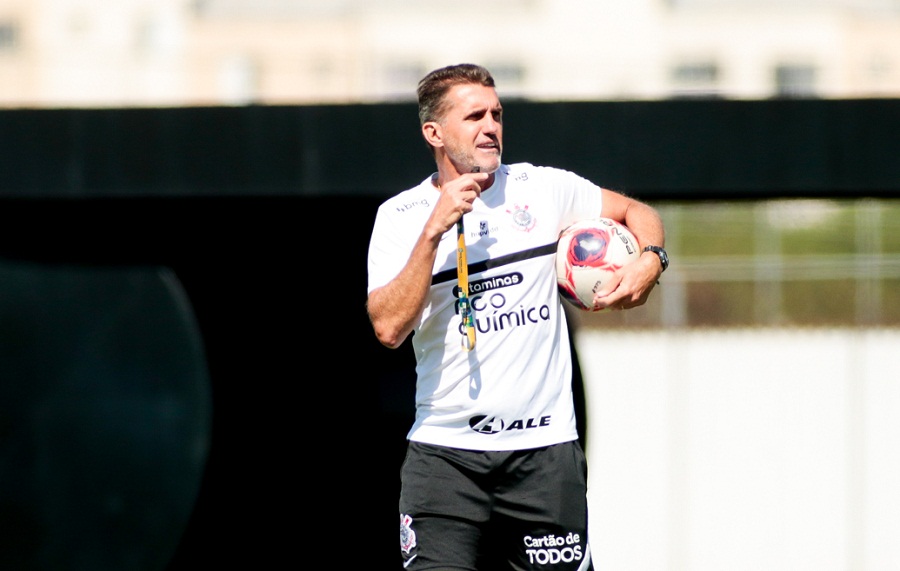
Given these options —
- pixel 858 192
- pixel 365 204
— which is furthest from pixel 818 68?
pixel 365 204

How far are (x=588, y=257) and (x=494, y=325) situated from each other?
36 cm

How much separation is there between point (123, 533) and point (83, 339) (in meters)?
1.25

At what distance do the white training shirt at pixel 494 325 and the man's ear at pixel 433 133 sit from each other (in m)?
0.17

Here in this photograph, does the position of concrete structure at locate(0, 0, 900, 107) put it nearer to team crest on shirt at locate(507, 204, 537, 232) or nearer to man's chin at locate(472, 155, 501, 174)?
team crest on shirt at locate(507, 204, 537, 232)

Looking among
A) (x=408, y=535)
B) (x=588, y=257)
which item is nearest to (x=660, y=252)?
(x=588, y=257)

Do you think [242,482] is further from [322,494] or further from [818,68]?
[818,68]

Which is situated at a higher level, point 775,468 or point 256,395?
A: point 256,395

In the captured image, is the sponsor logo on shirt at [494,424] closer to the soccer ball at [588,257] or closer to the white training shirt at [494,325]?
the white training shirt at [494,325]

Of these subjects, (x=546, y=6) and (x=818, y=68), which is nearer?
(x=818, y=68)

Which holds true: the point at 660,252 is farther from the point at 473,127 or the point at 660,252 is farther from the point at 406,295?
the point at 406,295

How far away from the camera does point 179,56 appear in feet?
26.2

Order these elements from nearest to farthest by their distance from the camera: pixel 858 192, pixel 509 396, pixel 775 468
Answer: pixel 509 396
pixel 858 192
pixel 775 468

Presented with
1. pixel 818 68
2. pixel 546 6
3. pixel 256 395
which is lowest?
pixel 256 395

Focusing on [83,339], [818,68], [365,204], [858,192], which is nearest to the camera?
[858,192]
